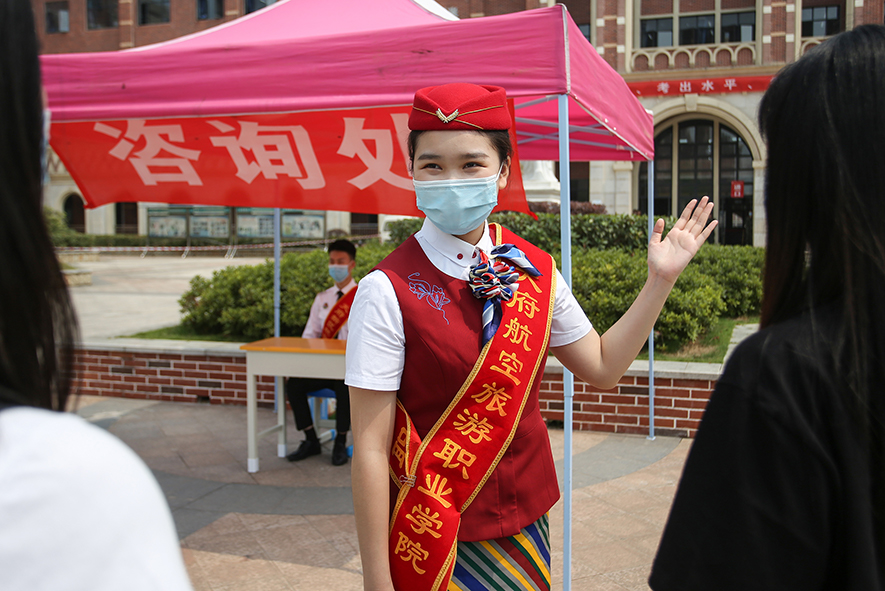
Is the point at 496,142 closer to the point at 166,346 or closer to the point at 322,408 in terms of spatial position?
the point at 322,408

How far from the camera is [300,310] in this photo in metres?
6.95

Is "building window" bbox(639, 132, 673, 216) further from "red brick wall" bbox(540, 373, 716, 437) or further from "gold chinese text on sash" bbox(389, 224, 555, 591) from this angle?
"gold chinese text on sash" bbox(389, 224, 555, 591)

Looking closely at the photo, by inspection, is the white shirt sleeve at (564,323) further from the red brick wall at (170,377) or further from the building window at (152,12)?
the building window at (152,12)

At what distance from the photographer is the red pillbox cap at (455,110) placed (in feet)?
5.57

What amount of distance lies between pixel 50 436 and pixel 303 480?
4315 millimetres

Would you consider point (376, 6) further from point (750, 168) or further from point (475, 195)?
point (750, 168)

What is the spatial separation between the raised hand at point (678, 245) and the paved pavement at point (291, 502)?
81.8 inches

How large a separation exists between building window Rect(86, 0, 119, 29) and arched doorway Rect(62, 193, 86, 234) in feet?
29.1

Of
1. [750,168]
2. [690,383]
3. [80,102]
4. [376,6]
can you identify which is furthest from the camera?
[750,168]

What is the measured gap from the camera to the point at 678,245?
1.77 meters

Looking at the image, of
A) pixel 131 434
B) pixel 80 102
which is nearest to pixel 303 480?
pixel 131 434

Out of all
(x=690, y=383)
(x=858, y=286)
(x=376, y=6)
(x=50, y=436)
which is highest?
(x=376, y=6)

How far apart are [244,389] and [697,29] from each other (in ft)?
78.2

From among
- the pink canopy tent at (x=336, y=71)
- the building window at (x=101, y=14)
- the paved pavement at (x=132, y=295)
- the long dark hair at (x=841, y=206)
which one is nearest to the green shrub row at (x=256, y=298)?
the paved pavement at (x=132, y=295)
